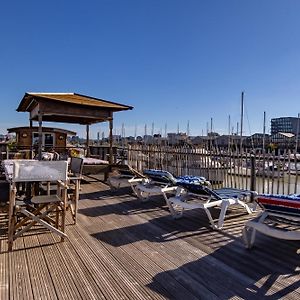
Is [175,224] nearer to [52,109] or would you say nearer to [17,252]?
[17,252]

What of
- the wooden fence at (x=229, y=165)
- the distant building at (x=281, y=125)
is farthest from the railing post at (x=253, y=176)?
the distant building at (x=281, y=125)

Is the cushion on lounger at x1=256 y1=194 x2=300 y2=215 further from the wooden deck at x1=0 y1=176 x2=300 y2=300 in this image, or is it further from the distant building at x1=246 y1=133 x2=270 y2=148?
the distant building at x1=246 y1=133 x2=270 y2=148

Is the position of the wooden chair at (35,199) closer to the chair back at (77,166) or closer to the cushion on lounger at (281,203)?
the chair back at (77,166)

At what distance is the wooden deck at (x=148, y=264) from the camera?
8.84ft

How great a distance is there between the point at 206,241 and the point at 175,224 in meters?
0.91

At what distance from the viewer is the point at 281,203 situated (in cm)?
368

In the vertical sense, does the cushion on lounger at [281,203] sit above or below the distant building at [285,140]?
below

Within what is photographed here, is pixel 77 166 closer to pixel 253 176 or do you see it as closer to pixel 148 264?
pixel 148 264

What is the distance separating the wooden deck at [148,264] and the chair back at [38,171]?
32.9 inches

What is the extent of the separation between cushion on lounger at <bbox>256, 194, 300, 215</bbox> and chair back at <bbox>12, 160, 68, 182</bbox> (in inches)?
109

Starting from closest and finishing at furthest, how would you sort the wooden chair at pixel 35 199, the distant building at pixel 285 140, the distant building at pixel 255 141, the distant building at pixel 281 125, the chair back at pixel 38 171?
the wooden chair at pixel 35 199 → the chair back at pixel 38 171 → the distant building at pixel 255 141 → the distant building at pixel 285 140 → the distant building at pixel 281 125

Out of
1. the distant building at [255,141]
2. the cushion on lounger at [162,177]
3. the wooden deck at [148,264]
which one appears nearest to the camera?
the wooden deck at [148,264]

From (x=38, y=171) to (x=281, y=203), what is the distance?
3.24 m

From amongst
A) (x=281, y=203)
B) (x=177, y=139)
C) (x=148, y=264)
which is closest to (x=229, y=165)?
(x=281, y=203)
